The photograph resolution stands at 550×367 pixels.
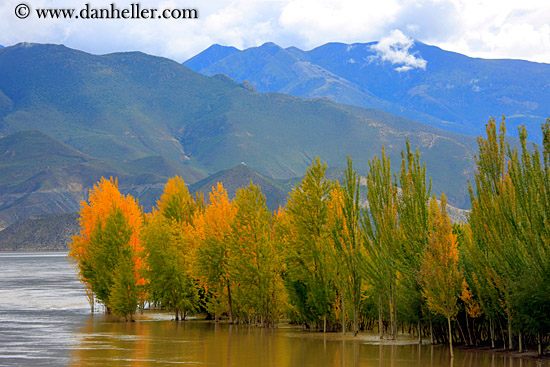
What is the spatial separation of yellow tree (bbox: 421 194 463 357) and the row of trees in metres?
0.06

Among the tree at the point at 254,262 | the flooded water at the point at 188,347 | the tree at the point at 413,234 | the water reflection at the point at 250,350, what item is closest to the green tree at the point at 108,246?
the flooded water at the point at 188,347

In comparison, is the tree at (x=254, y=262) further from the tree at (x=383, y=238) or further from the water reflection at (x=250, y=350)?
the tree at (x=383, y=238)

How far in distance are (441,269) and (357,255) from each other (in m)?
9.03

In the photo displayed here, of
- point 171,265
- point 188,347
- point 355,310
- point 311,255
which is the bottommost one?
point 188,347

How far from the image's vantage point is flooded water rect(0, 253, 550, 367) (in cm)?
3378

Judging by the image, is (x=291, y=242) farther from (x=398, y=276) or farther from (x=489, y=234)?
(x=489, y=234)

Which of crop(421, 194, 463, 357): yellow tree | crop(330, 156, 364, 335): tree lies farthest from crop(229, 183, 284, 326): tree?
crop(421, 194, 463, 357): yellow tree

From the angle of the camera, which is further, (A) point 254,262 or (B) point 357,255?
(A) point 254,262

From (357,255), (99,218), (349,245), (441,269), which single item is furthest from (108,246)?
(441,269)

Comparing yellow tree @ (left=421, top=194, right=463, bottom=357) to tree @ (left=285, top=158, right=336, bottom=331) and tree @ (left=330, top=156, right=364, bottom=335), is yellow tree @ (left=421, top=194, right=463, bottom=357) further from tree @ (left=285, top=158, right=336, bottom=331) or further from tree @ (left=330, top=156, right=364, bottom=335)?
tree @ (left=285, top=158, right=336, bottom=331)

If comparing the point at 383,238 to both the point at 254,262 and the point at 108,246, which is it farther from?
the point at 108,246

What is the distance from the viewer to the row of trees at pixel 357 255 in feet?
111

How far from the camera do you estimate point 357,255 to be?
43031 millimetres

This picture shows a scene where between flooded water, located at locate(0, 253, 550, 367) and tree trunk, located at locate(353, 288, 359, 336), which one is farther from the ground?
tree trunk, located at locate(353, 288, 359, 336)
